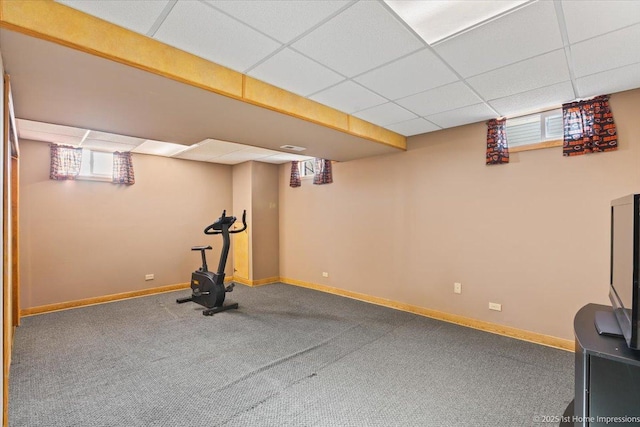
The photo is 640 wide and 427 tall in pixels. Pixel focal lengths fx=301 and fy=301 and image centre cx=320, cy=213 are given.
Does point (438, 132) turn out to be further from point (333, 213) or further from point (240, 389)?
point (240, 389)

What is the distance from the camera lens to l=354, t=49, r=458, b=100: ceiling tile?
2.35 meters

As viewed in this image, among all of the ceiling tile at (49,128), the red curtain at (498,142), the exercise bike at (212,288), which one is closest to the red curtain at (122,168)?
the ceiling tile at (49,128)

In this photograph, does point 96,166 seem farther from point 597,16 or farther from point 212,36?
point 597,16

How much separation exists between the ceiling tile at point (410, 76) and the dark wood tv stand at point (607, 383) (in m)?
2.06

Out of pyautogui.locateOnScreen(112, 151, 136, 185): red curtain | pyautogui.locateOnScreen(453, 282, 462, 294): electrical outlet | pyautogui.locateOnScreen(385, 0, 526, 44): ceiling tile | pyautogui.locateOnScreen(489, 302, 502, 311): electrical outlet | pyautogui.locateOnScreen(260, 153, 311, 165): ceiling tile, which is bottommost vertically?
pyautogui.locateOnScreen(489, 302, 502, 311): electrical outlet

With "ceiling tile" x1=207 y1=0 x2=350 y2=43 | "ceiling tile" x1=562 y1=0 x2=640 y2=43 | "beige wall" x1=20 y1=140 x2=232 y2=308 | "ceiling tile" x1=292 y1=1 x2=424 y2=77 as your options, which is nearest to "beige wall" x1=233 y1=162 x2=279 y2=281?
"beige wall" x1=20 y1=140 x2=232 y2=308

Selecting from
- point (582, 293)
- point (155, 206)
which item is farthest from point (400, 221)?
point (155, 206)

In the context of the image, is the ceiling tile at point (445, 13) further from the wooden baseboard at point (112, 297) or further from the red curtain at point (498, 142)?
the wooden baseboard at point (112, 297)

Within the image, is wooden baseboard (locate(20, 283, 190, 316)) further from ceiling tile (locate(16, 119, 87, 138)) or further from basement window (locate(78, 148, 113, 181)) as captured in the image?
ceiling tile (locate(16, 119, 87, 138))

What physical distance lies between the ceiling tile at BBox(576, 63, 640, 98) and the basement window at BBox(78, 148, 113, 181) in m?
6.46

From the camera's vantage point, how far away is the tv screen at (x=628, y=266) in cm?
125

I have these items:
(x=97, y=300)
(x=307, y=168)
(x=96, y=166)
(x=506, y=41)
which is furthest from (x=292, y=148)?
(x=97, y=300)

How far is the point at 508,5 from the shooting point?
1743 mm

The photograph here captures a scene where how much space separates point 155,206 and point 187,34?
4.43 meters
